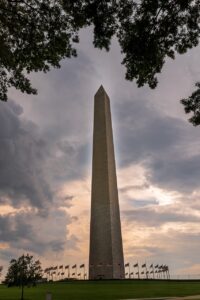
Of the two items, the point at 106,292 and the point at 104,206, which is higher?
the point at 104,206

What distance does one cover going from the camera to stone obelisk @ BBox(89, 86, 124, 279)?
6156 cm

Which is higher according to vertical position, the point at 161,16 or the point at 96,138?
the point at 96,138

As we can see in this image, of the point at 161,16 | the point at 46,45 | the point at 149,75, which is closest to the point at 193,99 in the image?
the point at 149,75

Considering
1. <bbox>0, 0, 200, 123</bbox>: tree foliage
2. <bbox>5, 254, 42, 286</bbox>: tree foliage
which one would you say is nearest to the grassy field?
<bbox>5, 254, 42, 286</bbox>: tree foliage

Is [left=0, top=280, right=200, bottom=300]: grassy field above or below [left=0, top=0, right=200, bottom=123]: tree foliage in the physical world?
below

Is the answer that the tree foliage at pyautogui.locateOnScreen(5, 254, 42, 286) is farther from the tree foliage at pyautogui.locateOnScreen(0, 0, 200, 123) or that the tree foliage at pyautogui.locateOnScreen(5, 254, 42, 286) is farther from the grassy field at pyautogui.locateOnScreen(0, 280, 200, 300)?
the tree foliage at pyautogui.locateOnScreen(0, 0, 200, 123)

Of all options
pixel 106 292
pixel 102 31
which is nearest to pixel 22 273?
pixel 106 292

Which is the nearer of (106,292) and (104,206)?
(106,292)

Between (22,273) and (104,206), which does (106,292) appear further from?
(104,206)

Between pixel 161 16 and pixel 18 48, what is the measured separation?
19.7 feet

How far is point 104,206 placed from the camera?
62.4 meters

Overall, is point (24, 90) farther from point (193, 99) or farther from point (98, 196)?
point (98, 196)

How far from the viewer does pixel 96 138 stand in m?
64.1

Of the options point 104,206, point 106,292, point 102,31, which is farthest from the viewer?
point 104,206
